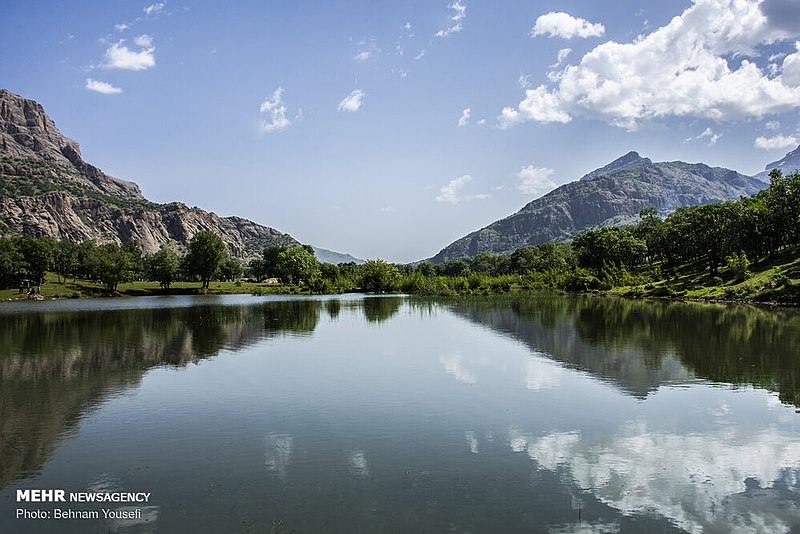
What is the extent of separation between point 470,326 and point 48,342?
1350 inches

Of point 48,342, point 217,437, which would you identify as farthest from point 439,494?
point 48,342

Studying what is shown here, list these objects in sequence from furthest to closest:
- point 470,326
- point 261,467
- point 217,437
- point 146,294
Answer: point 146,294 < point 470,326 < point 217,437 < point 261,467

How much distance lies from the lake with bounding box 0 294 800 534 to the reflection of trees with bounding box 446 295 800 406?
0.94 ft

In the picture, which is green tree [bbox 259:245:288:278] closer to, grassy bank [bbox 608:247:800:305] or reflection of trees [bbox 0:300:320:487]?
grassy bank [bbox 608:247:800:305]

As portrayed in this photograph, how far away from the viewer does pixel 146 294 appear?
128m

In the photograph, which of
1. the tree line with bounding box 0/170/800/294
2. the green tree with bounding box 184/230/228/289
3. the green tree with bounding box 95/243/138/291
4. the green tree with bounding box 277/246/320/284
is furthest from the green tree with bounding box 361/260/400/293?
the green tree with bounding box 95/243/138/291

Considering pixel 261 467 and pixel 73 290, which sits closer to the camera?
pixel 261 467

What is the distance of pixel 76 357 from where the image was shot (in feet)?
97.0

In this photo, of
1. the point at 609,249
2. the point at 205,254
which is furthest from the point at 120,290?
the point at 609,249

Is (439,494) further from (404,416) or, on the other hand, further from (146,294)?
(146,294)

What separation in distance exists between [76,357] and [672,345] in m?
37.4

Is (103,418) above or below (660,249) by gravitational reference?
below

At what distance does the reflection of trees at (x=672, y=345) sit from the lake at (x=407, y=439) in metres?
0.29

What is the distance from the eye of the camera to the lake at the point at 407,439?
1012cm
